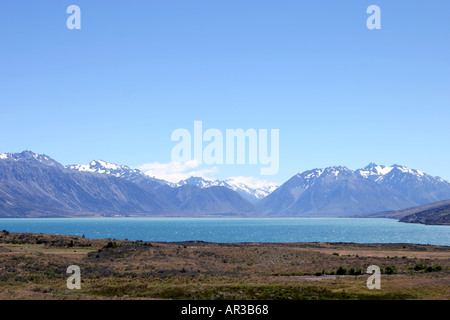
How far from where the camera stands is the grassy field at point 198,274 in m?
43.8

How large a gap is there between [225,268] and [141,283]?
23860 mm

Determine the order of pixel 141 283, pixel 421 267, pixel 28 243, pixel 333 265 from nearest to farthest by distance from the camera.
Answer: pixel 141 283 < pixel 421 267 < pixel 333 265 < pixel 28 243

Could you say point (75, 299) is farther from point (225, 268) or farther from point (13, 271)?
point (225, 268)

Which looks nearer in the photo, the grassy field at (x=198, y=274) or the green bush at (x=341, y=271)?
the grassy field at (x=198, y=274)

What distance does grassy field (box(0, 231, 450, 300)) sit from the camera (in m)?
43.8

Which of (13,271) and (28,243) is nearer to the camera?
(13,271)

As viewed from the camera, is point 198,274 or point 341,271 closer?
point 198,274

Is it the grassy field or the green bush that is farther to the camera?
the green bush

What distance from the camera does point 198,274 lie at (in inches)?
2410

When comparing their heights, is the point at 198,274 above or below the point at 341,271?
above
